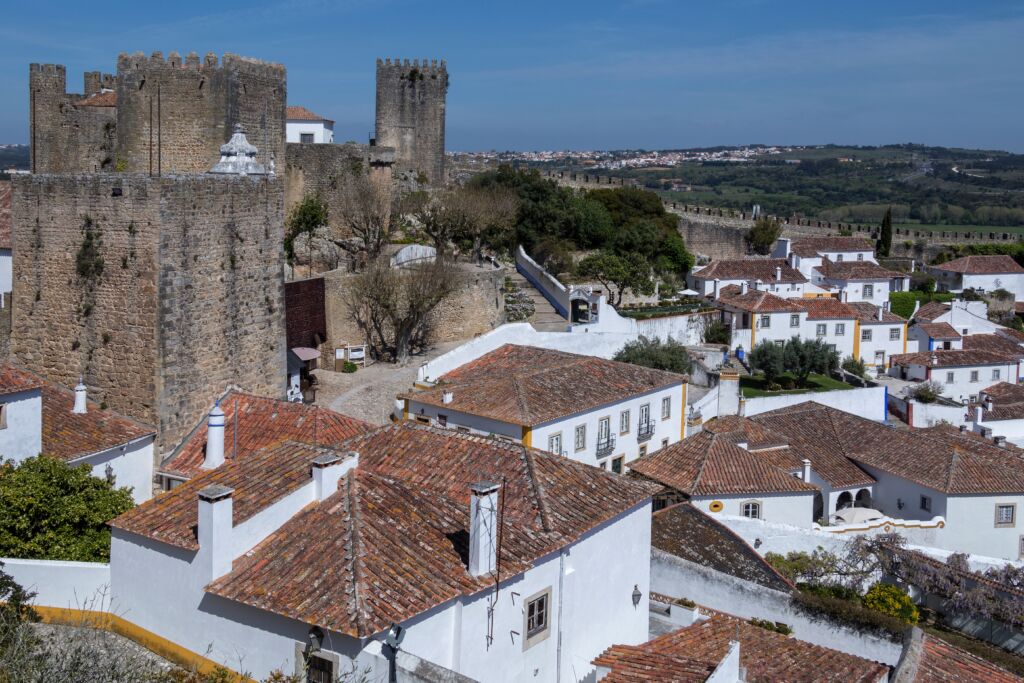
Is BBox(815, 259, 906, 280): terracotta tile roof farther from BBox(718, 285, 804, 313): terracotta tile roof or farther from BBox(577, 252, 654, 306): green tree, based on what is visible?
BBox(577, 252, 654, 306): green tree

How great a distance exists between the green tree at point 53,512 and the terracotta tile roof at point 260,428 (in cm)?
220

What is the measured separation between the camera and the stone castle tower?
38594mm

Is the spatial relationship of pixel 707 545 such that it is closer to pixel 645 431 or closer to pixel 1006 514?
pixel 645 431

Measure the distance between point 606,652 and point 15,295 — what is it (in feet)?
33.0

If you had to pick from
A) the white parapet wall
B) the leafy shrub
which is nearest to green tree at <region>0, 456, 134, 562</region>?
the white parapet wall

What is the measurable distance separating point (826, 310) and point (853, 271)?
7.05m

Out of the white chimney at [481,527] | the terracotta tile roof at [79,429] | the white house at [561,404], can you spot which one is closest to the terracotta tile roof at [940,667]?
the white chimney at [481,527]

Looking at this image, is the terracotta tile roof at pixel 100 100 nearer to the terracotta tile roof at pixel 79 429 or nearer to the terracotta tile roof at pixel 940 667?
the terracotta tile roof at pixel 79 429

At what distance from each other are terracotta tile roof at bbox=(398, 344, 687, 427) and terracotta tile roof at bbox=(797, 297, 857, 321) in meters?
17.0

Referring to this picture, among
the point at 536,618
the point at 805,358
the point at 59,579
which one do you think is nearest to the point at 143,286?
the point at 59,579

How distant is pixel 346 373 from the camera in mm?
23469

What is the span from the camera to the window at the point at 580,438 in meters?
20.7

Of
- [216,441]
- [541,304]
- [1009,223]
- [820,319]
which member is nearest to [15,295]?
[216,441]

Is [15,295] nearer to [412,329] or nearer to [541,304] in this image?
[412,329]
